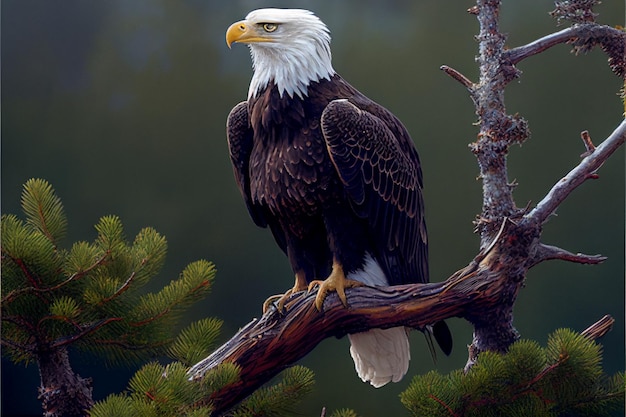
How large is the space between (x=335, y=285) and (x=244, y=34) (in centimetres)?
82

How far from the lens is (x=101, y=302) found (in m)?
2.08

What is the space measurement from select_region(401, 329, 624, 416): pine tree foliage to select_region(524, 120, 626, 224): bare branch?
1.16 feet

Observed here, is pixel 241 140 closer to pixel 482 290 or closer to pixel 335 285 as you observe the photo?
pixel 335 285

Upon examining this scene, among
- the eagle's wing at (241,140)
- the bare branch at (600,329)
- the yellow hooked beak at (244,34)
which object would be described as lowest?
the bare branch at (600,329)

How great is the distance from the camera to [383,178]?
91.4 inches

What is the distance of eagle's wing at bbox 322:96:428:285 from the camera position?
2244 mm

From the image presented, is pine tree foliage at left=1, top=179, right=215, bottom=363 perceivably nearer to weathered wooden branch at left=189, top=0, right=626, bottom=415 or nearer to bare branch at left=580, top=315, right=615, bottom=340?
weathered wooden branch at left=189, top=0, right=626, bottom=415

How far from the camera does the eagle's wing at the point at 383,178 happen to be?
224 cm

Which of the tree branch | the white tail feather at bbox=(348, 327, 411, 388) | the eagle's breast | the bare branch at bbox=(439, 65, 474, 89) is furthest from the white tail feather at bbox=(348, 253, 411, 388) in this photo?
the tree branch

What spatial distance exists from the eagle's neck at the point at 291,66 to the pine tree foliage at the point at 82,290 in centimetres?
60

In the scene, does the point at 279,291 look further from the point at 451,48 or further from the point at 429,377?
the point at 451,48

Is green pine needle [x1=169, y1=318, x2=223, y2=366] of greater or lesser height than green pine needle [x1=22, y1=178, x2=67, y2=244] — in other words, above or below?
below

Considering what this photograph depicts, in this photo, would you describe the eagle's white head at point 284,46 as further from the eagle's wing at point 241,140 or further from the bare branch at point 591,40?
the bare branch at point 591,40

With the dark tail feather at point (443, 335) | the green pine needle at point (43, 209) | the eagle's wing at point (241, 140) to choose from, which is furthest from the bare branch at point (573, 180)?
the green pine needle at point (43, 209)
